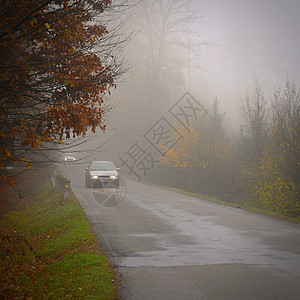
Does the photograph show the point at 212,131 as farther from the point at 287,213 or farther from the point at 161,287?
the point at 161,287

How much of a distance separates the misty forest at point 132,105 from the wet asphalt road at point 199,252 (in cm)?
279

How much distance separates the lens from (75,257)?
30.9 ft

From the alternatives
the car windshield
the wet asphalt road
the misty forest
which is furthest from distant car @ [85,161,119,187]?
the wet asphalt road

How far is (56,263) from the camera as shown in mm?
9195

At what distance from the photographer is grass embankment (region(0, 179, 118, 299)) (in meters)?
7.11

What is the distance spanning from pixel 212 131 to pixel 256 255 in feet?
78.8

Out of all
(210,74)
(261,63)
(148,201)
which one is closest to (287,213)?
(148,201)

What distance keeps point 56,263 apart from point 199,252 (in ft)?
10.6

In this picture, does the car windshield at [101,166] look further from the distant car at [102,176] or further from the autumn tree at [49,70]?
the autumn tree at [49,70]

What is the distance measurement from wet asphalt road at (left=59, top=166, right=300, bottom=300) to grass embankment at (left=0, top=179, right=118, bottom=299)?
435mm

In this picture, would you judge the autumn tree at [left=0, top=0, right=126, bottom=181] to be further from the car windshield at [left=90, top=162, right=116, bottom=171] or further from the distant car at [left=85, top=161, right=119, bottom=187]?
the car windshield at [left=90, top=162, right=116, bottom=171]

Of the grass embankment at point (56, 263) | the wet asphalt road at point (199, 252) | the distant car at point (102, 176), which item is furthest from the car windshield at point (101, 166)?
the grass embankment at point (56, 263)

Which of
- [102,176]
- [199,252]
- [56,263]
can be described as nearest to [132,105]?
[102,176]

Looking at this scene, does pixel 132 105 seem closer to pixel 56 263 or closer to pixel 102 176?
pixel 102 176
